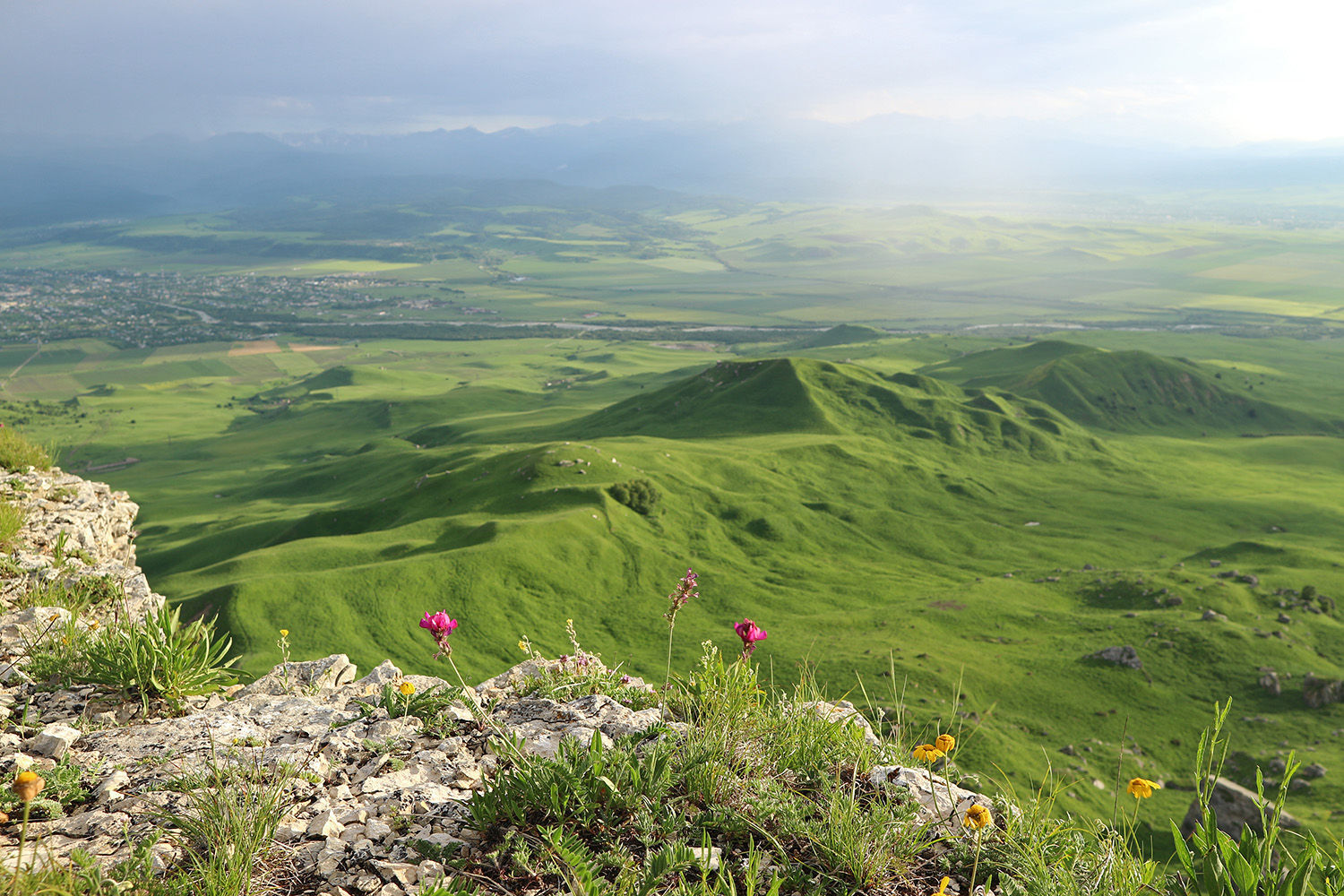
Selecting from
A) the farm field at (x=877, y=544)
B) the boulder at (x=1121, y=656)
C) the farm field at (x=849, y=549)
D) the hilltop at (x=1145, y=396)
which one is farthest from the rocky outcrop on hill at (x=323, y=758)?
the hilltop at (x=1145, y=396)

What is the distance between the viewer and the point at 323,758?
26.6 ft

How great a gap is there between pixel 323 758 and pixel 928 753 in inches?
250

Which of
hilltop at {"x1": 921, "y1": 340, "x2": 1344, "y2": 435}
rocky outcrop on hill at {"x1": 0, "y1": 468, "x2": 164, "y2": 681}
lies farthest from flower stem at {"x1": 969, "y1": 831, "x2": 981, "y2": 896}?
hilltop at {"x1": 921, "y1": 340, "x2": 1344, "y2": 435}

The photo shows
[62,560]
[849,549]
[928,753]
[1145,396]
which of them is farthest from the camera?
[1145,396]

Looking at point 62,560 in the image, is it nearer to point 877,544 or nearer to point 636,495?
point 636,495

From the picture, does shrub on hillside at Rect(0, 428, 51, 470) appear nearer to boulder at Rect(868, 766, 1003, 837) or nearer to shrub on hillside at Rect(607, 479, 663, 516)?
boulder at Rect(868, 766, 1003, 837)

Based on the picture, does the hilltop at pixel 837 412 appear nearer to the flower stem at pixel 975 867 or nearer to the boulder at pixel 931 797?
the boulder at pixel 931 797

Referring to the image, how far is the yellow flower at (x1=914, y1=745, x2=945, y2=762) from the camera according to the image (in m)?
7.38

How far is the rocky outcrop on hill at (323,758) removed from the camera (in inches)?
258

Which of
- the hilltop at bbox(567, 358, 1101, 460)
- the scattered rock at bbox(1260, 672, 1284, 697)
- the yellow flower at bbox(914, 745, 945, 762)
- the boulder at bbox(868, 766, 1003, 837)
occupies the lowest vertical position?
the scattered rock at bbox(1260, 672, 1284, 697)

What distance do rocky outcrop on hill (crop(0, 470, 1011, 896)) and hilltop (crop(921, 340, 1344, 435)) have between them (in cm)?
15579

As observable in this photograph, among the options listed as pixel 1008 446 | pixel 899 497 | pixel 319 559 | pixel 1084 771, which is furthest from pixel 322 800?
pixel 1008 446

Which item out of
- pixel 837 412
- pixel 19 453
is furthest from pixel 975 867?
pixel 837 412

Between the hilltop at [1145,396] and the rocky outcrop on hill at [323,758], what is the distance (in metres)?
156
